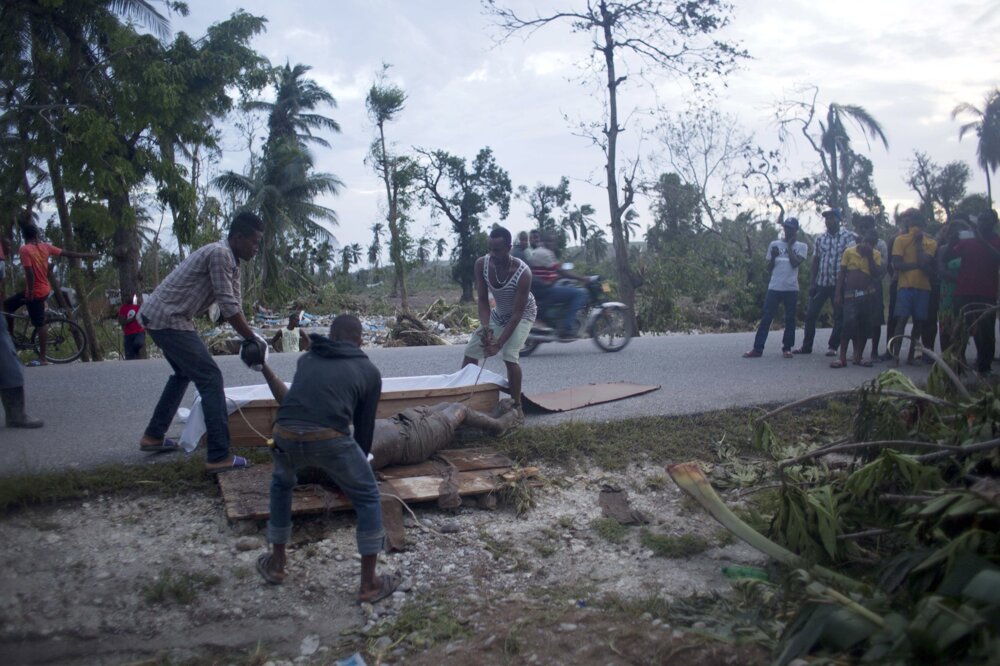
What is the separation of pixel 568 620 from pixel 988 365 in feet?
21.2

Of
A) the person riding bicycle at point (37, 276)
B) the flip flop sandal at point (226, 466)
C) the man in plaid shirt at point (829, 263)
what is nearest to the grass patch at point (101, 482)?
the flip flop sandal at point (226, 466)

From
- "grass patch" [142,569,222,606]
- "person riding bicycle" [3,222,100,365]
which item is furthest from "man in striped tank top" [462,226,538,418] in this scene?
"person riding bicycle" [3,222,100,365]

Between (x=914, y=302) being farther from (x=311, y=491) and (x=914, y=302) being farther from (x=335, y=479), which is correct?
(x=335, y=479)

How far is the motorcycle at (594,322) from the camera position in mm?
10914

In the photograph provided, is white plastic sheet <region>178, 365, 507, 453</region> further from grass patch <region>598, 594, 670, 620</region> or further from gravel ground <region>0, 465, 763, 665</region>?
grass patch <region>598, 594, 670, 620</region>

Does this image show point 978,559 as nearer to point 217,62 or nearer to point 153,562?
point 153,562

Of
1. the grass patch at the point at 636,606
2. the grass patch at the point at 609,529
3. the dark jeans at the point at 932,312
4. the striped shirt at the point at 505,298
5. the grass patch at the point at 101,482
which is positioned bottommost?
the grass patch at the point at 636,606

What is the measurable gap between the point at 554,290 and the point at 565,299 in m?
0.20

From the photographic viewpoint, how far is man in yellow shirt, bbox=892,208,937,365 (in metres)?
8.76

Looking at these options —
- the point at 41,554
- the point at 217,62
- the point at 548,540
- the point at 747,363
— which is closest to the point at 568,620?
the point at 548,540

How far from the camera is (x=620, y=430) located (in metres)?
6.50

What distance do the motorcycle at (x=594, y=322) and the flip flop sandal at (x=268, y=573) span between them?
6706mm

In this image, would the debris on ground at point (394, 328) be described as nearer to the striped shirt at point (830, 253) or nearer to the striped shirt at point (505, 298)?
the striped shirt at point (505, 298)

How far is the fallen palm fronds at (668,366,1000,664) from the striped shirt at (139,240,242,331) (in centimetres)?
297
